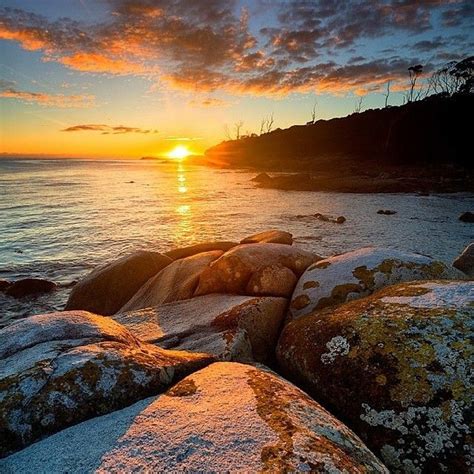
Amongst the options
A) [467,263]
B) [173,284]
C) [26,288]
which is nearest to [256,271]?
[173,284]

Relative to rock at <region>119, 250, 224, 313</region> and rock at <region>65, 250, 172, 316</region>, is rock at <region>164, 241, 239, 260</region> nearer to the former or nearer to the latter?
rock at <region>65, 250, 172, 316</region>

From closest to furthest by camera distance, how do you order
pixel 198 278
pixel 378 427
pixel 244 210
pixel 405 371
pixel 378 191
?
pixel 378 427, pixel 405 371, pixel 198 278, pixel 244 210, pixel 378 191

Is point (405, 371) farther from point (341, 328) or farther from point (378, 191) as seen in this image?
point (378, 191)

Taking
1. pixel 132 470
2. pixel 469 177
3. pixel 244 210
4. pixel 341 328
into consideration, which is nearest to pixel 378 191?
pixel 469 177

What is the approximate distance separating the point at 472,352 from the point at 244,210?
26.7 metres

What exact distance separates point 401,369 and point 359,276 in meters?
2.62

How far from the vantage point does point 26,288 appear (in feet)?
Answer: 39.4

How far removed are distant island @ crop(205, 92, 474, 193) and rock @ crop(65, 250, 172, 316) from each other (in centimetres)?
3462

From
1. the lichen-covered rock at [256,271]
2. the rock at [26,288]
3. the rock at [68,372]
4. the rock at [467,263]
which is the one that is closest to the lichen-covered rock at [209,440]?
the rock at [68,372]

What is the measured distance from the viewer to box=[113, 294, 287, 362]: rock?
4660mm

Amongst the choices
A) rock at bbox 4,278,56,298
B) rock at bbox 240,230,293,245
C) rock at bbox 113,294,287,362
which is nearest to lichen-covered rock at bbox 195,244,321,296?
rock at bbox 113,294,287,362

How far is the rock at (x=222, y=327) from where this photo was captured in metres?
4.66

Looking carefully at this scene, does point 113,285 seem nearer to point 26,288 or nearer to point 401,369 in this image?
point 26,288

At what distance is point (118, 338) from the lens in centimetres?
379
